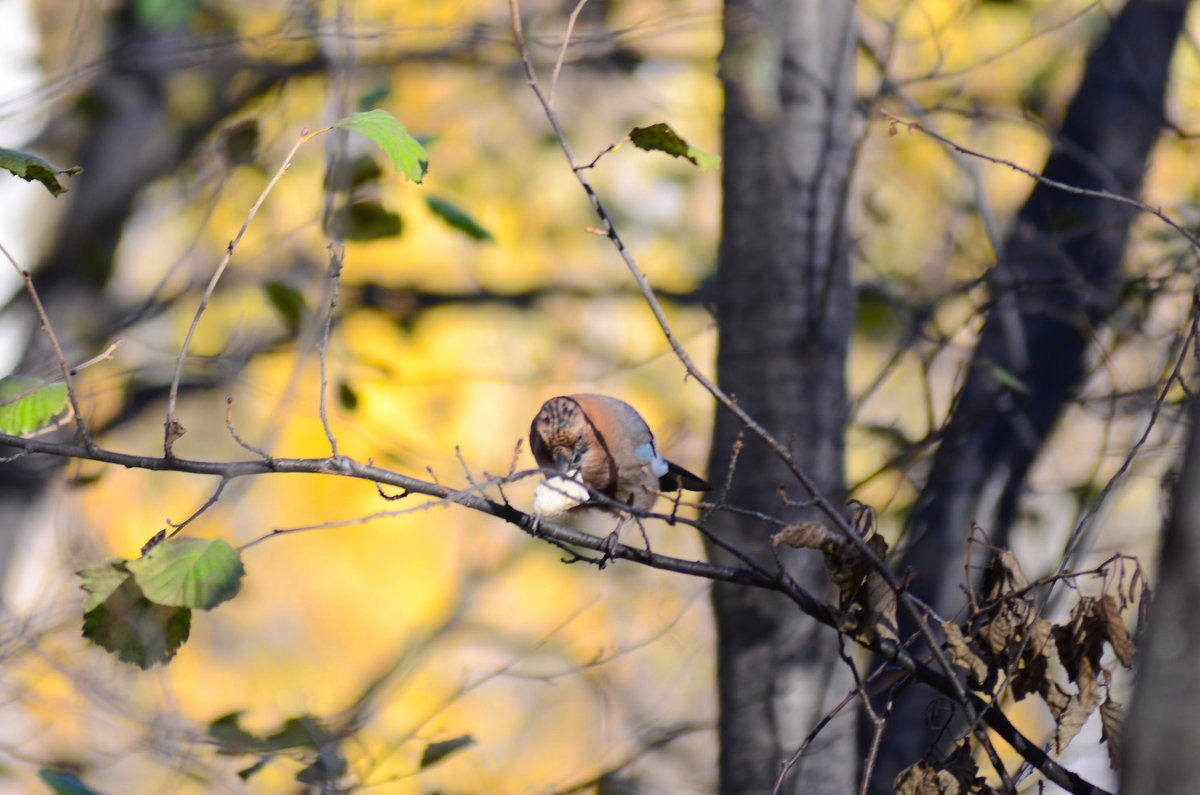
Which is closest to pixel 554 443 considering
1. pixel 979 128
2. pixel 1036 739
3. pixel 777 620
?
pixel 777 620

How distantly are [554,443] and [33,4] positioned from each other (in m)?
4.03

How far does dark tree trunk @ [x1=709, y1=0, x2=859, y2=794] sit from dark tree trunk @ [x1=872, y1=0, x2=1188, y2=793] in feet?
1.92

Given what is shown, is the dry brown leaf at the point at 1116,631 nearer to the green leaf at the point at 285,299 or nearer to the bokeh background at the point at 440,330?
the bokeh background at the point at 440,330

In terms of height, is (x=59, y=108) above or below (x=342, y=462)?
above

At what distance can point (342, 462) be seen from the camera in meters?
1.50

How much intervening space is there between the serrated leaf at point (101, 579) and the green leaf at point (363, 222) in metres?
1.70

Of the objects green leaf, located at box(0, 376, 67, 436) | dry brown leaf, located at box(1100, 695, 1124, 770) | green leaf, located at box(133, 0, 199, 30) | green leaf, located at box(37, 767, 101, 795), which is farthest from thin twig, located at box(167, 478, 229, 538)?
green leaf, located at box(133, 0, 199, 30)

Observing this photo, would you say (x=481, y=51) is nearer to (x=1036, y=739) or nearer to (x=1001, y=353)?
(x=1001, y=353)

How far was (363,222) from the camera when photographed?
3.18m

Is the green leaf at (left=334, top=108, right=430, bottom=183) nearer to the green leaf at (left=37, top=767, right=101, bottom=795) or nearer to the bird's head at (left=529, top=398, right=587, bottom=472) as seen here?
the bird's head at (left=529, top=398, right=587, bottom=472)

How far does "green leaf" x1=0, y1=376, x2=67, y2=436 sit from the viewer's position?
1694 mm

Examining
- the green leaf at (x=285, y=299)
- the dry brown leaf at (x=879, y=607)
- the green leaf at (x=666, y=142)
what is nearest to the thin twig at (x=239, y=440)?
the green leaf at (x=666, y=142)

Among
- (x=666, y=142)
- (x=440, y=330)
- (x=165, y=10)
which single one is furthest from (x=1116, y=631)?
(x=440, y=330)

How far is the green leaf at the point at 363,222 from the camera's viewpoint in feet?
10.2
